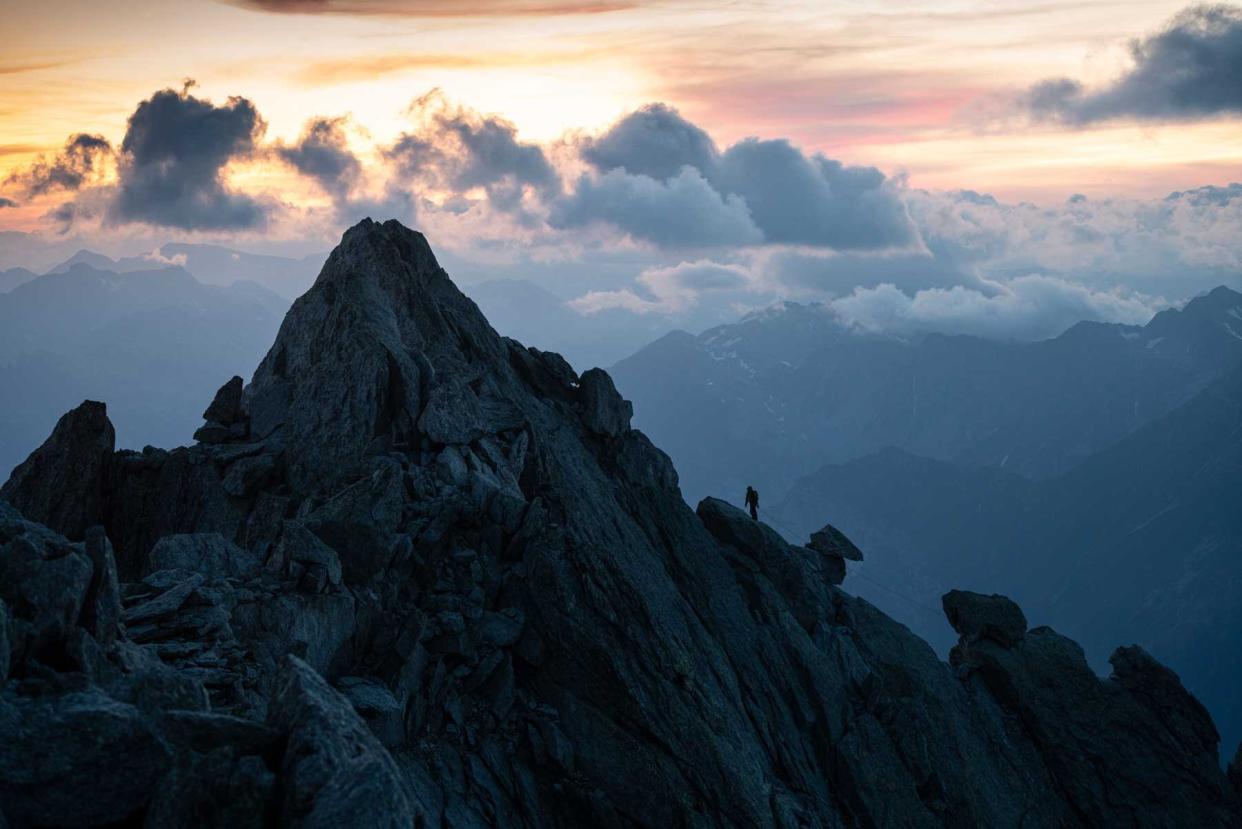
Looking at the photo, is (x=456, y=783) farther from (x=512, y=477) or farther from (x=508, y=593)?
(x=512, y=477)

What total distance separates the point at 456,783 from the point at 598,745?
22.5 ft

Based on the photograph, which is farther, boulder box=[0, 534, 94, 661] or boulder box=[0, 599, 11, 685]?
boulder box=[0, 534, 94, 661]

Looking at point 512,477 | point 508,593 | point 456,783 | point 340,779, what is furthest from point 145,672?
point 512,477

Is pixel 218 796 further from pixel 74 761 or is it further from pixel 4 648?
pixel 4 648

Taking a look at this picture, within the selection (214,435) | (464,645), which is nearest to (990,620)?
(464,645)

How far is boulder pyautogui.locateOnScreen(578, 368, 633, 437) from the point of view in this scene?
62844 millimetres

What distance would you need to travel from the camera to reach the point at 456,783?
1428 inches

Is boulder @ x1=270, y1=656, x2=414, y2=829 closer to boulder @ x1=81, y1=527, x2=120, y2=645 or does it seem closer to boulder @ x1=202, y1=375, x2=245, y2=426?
boulder @ x1=81, y1=527, x2=120, y2=645

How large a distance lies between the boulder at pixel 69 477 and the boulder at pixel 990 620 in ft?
190

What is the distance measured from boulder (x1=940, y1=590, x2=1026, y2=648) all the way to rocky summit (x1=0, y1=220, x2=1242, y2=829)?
40cm

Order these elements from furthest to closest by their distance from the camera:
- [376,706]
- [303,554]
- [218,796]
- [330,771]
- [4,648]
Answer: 1. [303,554]
2. [376,706]
3. [4,648]
4. [330,771]
5. [218,796]

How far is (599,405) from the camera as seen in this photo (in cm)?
6328

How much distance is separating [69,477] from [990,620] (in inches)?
2432

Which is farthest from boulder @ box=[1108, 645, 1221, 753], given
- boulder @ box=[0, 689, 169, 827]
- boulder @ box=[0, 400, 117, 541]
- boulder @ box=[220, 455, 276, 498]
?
boulder @ box=[0, 689, 169, 827]
